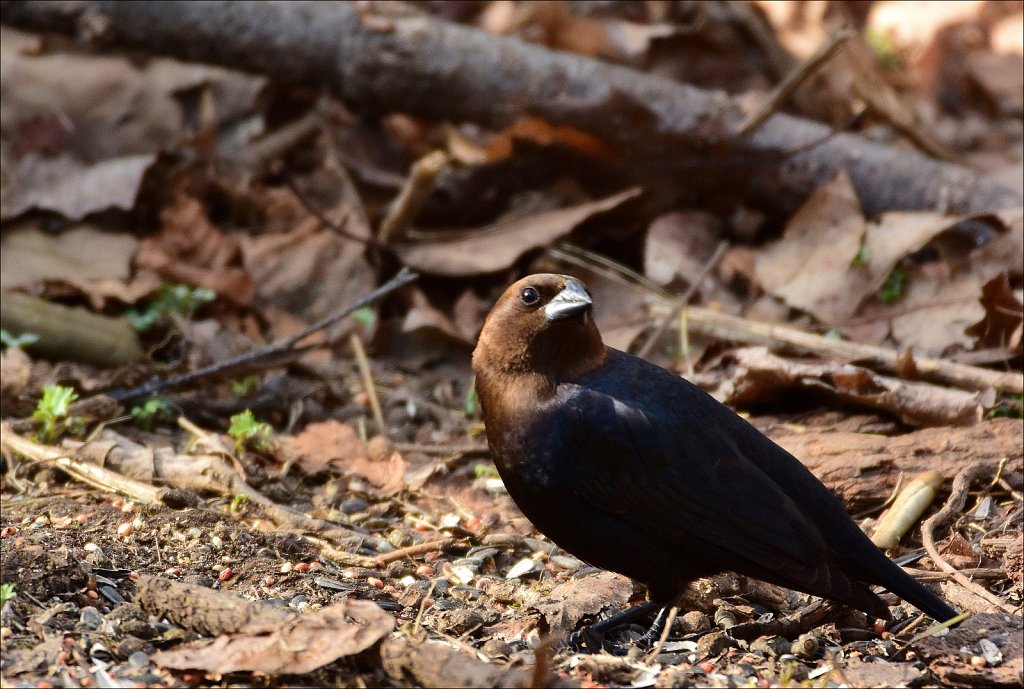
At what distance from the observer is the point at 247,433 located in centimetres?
468

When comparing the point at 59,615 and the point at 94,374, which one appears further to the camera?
the point at 94,374

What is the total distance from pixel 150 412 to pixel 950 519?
9.78 ft

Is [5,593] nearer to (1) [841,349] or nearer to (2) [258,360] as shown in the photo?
(2) [258,360]

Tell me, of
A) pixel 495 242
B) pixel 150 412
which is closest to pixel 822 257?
pixel 495 242

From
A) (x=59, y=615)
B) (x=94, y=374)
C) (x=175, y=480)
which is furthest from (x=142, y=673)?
(x=94, y=374)

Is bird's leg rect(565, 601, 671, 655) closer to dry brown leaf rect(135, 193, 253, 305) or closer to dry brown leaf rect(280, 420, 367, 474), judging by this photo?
dry brown leaf rect(280, 420, 367, 474)

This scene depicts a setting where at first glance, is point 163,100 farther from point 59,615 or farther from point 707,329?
point 59,615

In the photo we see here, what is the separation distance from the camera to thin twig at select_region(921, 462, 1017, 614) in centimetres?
382

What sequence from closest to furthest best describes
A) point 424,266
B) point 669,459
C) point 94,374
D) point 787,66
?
point 669,459, point 94,374, point 424,266, point 787,66

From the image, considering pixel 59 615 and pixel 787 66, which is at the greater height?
pixel 787 66

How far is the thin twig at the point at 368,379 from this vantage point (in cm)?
536

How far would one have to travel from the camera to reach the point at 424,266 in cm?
623

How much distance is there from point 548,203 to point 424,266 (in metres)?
0.78

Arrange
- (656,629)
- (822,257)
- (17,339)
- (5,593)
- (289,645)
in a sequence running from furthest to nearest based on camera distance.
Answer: (822,257) < (17,339) < (656,629) < (5,593) < (289,645)
